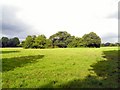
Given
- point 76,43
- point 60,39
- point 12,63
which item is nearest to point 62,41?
point 60,39

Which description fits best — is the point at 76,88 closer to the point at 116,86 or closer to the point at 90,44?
the point at 116,86

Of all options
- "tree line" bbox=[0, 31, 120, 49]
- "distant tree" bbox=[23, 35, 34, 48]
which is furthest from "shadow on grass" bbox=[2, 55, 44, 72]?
"distant tree" bbox=[23, 35, 34, 48]

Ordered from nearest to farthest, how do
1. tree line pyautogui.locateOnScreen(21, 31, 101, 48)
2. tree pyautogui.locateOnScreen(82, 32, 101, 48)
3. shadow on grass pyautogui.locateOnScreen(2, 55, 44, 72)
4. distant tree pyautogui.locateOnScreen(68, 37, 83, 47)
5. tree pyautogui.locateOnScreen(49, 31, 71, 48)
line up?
1. shadow on grass pyautogui.locateOnScreen(2, 55, 44, 72)
2. tree line pyautogui.locateOnScreen(21, 31, 101, 48)
3. tree pyautogui.locateOnScreen(82, 32, 101, 48)
4. distant tree pyautogui.locateOnScreen(68, 37, 83, 47)
5. tree pyautogui.locateOnScreen(49, 31, 71, 48)

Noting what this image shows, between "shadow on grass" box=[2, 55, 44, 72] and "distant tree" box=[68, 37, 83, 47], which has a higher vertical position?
"distant tree" box=[68, 37, 83, 47]

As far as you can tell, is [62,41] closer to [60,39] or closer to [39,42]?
[60,39]

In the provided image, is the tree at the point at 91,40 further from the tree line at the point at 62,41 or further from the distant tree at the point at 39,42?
the distant tree at the point at 39,42

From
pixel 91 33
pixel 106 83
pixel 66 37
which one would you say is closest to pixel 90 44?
pixel 91 33

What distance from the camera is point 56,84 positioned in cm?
1339

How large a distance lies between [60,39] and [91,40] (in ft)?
100

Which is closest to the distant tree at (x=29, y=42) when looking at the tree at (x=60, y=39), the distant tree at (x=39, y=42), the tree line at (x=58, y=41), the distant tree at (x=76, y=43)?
the tree line at (x=58, y=41)

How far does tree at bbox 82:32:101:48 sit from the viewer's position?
529ft

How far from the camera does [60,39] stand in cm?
18275

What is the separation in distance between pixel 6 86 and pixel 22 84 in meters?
0.92

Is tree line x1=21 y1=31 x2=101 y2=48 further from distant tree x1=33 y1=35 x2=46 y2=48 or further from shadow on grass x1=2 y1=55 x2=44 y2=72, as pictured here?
shadow on grass x1=2 y1=55 x2=44 y2=72
